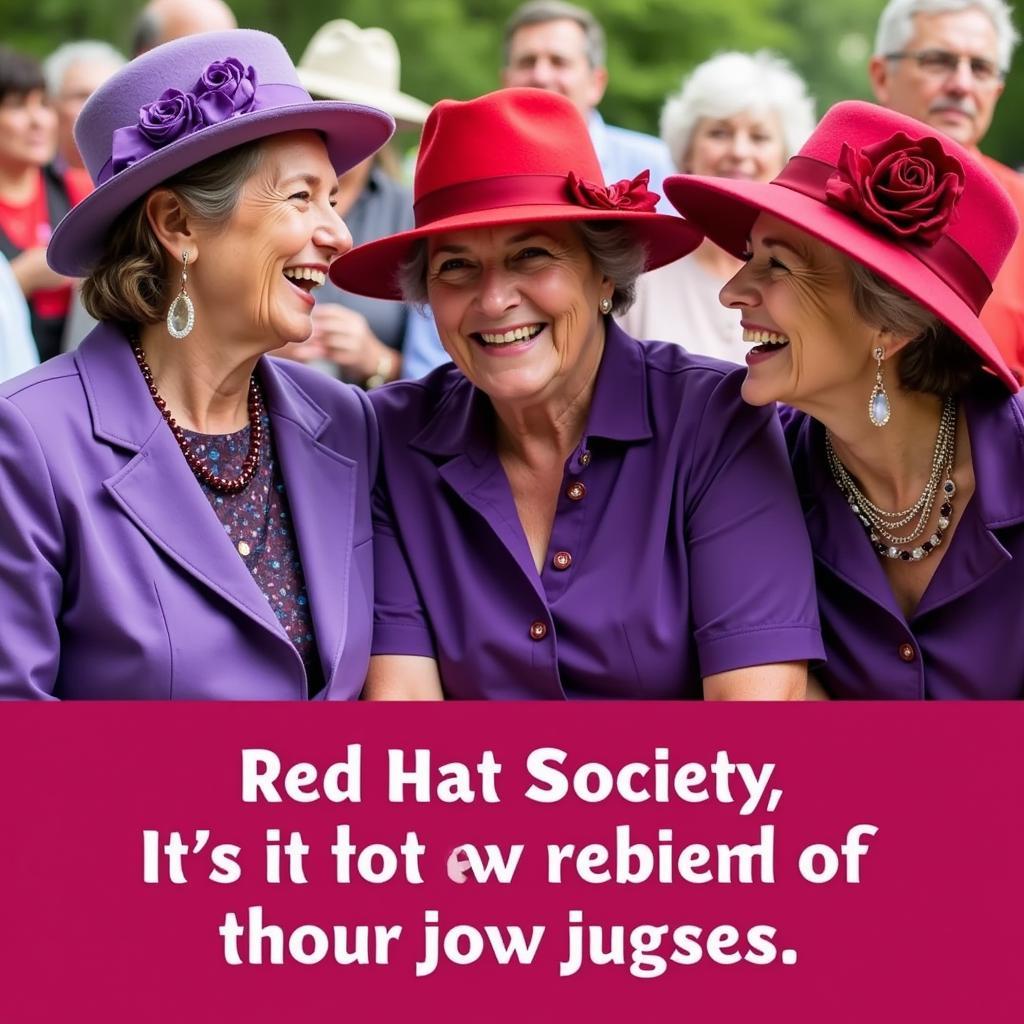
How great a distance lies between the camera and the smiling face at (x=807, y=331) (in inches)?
119

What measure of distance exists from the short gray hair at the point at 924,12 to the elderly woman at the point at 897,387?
2.37 meters

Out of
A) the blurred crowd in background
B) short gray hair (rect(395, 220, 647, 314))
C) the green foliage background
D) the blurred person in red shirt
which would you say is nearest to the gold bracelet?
the blurred crowd in background

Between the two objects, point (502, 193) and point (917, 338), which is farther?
point (502, 193)

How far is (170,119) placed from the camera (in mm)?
2924

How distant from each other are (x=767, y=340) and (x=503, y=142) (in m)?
0.65

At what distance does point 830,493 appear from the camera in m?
3.21

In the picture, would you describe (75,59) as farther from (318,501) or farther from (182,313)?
(318,501)

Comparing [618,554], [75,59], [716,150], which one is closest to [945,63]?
[716,150]

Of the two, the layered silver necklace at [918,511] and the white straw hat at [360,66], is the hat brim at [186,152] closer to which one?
the layered silver necklace at [918,511]

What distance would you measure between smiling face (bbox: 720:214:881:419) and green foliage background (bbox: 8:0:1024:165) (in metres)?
10.5

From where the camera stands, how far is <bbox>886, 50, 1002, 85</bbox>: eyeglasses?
5.19 meters

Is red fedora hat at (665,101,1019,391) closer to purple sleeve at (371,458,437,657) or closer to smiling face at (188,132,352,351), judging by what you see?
smiling face at (188,132,352,351)

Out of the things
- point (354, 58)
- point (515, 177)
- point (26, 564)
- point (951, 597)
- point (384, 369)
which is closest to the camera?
point (26, 564)

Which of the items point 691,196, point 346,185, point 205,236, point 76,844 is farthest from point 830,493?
point 346,185
